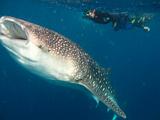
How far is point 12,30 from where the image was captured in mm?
5000

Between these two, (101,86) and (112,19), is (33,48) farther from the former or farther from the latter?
(112,19)

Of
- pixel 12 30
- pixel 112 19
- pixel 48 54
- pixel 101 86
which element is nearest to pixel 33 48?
pixel 48 54

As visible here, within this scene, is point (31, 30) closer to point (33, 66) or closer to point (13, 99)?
point (33, 66)

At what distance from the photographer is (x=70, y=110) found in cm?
2898

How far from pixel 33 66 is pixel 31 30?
1.99 ft

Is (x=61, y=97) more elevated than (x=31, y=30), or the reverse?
(x=31, y=30)

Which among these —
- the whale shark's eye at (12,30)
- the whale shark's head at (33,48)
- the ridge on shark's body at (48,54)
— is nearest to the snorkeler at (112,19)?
the ridge on shark's body at (48,54)

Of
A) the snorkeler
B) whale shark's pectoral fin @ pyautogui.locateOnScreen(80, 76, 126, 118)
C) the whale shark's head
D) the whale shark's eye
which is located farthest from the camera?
the snorkeler

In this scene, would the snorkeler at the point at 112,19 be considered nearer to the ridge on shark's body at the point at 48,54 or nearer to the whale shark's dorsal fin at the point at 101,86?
the whale shark's dorsal fin at the point at 101,86

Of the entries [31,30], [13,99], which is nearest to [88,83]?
[31,30]

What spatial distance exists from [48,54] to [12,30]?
0.70m

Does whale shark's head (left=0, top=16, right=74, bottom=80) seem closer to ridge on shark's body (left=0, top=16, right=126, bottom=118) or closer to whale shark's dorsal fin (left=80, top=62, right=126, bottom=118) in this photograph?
ridge on shark's body (left=0, top=16, right=126, bottom=118)

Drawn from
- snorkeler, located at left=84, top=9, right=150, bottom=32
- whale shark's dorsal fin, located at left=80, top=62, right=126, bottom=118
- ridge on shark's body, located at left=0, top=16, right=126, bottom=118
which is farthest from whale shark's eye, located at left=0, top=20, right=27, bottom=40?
snorkeler, located at left=84, top=9, right=150, bottom=32

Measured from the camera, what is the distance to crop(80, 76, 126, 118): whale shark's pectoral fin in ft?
19.6
